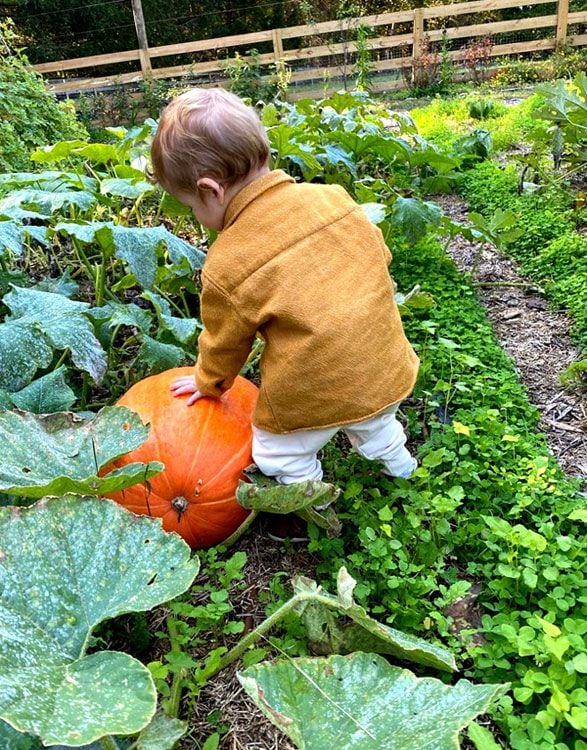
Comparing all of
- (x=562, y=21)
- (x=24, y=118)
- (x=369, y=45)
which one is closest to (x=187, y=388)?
(x=24, y=118)

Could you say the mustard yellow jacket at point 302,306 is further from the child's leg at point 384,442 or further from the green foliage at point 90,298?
the green foliage at point 90,298

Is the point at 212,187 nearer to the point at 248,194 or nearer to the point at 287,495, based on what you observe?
the point at 248,194

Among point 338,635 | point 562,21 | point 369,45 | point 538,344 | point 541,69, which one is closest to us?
point 338,635

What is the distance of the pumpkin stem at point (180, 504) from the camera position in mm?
1766

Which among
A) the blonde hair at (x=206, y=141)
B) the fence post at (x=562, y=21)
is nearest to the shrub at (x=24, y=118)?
the blonde hair at (x=206, y=141)

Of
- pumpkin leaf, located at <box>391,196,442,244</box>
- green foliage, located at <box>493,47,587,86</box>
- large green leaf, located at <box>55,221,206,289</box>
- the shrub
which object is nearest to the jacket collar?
large green leaf, located at <box>55,221,206,289</box>

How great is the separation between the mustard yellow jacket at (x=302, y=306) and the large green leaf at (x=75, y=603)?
0.59 m

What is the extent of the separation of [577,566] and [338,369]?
73cm

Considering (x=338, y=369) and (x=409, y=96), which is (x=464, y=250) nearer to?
(x=338, y=369)

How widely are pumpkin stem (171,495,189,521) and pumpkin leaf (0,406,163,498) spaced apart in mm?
330

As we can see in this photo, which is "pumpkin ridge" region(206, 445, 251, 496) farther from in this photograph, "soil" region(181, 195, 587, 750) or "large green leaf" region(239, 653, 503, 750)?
"large green leaf" region(239, 653, 503, 750)

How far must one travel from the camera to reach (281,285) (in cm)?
158

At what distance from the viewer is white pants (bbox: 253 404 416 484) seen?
5.90 ft

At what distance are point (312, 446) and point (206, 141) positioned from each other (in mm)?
823
